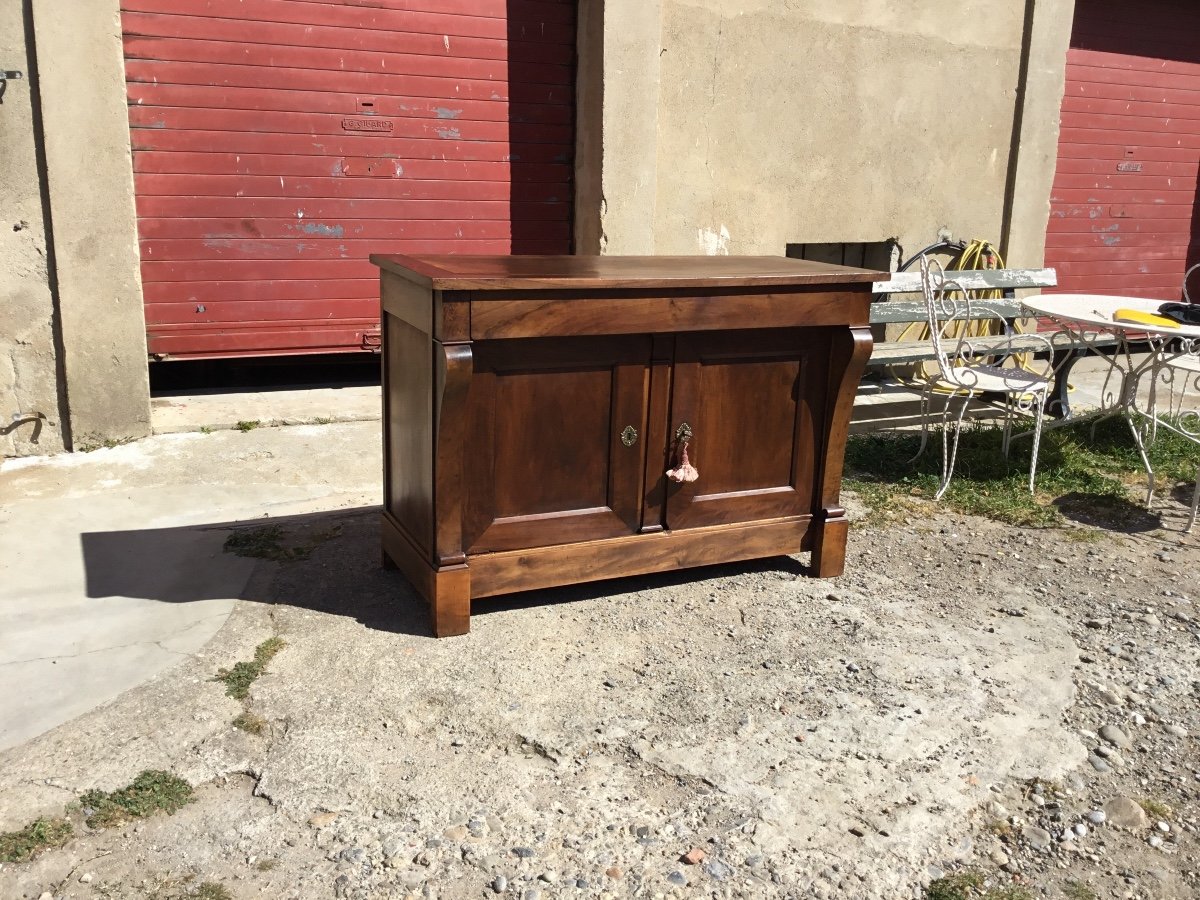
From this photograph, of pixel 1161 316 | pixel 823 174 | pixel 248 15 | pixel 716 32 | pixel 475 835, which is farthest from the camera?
pixel 823 174

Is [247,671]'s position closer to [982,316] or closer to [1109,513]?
[1109,513]

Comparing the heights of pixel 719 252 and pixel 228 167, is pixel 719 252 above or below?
below

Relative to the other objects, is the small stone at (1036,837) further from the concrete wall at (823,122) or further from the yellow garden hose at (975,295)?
the yellow garden hose at (975,295)

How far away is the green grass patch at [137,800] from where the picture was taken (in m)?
2.81

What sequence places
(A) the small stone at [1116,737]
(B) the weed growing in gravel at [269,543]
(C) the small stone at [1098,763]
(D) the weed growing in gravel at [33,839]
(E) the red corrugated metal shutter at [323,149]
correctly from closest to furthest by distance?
(D) the weed growing in gravel at [33,839], (C) the small stone at [1098,763], (A) the small stone at [1116,737], (B) the weed growing in gravel at [269,543], (E) the red corrugated metal shutter at [323,149]

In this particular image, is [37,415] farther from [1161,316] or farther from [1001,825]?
[1161,316]

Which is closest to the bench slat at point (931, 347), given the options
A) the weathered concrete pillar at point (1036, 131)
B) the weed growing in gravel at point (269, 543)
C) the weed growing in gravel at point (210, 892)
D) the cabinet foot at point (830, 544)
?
the weathered concrete pillar at point (1036, 131)

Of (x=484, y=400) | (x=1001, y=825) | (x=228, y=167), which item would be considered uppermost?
(x=228, y=167)

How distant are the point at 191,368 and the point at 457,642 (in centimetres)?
420

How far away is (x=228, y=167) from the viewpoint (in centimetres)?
640

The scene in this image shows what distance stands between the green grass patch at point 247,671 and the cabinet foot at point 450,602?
518mm

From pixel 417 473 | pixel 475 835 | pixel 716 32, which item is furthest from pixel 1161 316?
pixel 475 835

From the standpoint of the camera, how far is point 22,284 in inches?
224

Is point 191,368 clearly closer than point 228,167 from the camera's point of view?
No
